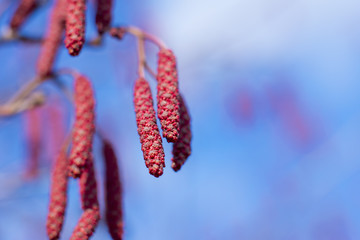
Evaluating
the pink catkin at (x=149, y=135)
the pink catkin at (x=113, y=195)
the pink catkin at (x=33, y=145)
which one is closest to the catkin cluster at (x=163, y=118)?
the pink catkin at (x=149, y=135)

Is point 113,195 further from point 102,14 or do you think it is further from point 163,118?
point 102,14

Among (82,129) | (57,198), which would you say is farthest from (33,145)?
(82,129)

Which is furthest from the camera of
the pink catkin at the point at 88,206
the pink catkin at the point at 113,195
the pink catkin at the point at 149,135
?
the pink catkin at the point at 113,195

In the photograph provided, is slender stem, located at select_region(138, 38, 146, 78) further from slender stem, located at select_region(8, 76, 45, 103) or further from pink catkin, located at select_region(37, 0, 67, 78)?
slender stem, located at select_region(8, 76, 45, 103)

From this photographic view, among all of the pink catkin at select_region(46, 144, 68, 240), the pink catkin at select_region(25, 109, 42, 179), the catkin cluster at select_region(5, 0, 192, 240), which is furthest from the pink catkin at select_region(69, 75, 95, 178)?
the pink catkin at select_region(25, 109, 42, 179)

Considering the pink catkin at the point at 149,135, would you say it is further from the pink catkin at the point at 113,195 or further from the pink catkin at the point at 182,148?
the pink catkin at the point at 113,195

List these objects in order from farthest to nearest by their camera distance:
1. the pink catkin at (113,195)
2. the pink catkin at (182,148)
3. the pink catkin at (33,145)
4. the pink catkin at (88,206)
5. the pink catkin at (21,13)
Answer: the pink catkin at (33,145) < the pink catkin at (21,13) < the pink catkin at (113,195) < the pink catkin at (88,206) < the pink catkin at (182,148)
